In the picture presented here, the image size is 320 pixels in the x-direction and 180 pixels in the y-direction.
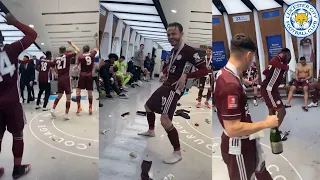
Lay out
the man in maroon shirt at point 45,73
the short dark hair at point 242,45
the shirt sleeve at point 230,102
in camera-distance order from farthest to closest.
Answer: the man in maroon shirt at point 45,73 < the short dark hair at point 242,45 < the shirt sleeve at point 230,102

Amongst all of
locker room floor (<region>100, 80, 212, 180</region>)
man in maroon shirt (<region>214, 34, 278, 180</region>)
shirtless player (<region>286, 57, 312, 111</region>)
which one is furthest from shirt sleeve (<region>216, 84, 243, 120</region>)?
shirtless player (<region>286, 57, 312, 111</region>)

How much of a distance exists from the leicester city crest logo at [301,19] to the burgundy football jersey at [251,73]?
0.31 metres

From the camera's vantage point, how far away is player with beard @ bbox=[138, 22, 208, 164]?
1.42 meters

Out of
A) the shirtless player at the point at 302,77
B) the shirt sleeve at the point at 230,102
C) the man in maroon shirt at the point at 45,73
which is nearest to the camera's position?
the shirt sleeve at the point at 230,102

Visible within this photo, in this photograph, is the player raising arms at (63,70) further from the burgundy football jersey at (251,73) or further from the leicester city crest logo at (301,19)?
the leicester city crest logo at (301,19)

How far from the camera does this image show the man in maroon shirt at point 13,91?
146 cm

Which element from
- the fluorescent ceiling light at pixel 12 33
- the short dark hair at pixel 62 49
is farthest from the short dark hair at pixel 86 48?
the fluorescent ceiling light at pixel 12 33

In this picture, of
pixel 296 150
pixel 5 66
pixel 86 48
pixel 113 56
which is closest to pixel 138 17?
pixel 113 56

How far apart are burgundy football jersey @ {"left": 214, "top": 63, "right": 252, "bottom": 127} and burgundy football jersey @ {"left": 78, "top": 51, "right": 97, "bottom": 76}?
0.76 meters

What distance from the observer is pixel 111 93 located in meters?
1.65

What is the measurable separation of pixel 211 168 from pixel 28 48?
120cm

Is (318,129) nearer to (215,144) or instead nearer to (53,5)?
(215,144)

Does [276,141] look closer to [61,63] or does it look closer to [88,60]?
[88,60]

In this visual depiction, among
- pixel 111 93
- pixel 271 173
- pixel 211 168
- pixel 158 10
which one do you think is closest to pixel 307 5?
pixel 158 10
